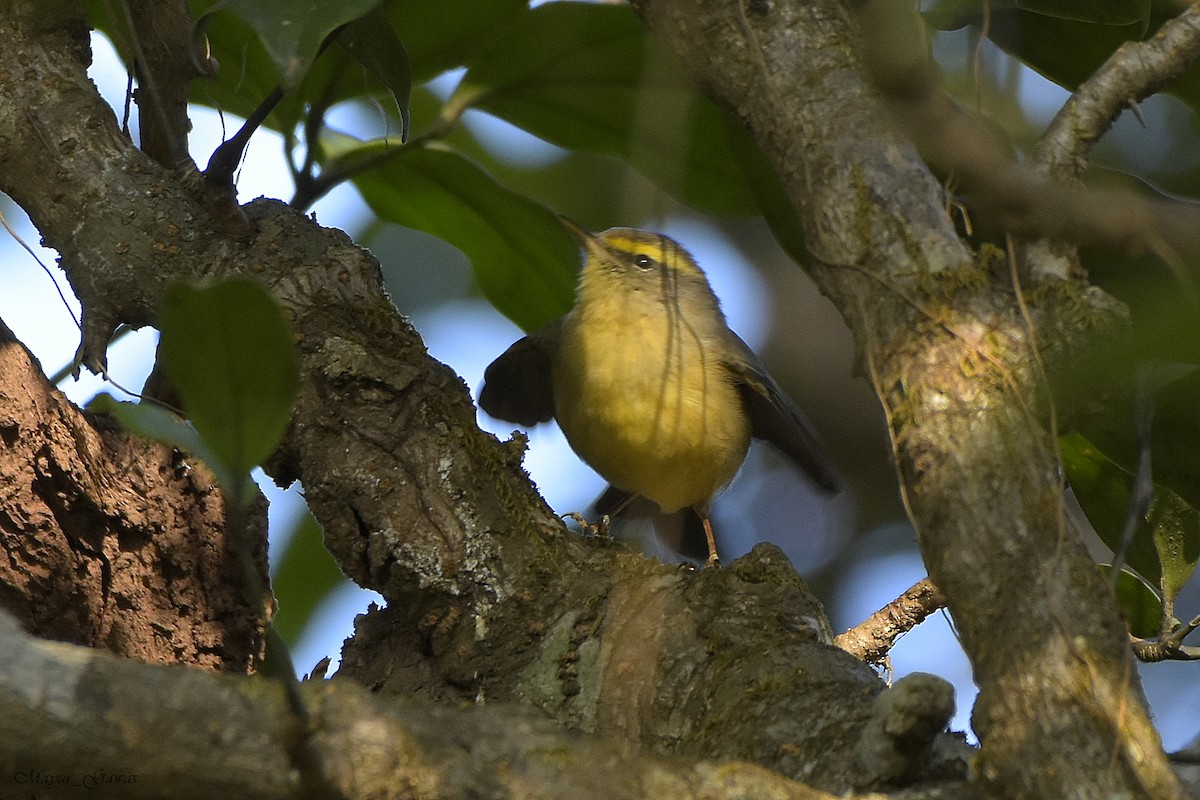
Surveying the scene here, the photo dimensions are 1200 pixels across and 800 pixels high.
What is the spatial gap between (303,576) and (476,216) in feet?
4.02

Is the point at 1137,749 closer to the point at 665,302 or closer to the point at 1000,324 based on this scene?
the point at 1000,324

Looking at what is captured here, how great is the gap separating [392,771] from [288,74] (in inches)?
44.2

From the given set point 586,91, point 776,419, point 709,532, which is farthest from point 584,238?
point 709,532

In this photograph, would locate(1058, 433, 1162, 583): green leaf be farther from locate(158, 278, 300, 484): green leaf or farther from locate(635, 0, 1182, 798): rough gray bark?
locate(158, 278, 300, 484): green leaf

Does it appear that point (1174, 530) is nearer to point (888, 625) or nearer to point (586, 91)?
point (888, 625)

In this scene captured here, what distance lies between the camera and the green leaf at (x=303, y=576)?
372 centimetres

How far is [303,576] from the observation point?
379 cm

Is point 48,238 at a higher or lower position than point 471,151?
lower

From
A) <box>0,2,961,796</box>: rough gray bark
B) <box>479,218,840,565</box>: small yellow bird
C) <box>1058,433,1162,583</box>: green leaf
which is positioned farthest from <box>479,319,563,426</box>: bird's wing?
<box>1058,433,1162,583</box>: green leaf

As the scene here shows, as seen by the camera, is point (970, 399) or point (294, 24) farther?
point (294, 24)

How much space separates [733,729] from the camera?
2.10 m


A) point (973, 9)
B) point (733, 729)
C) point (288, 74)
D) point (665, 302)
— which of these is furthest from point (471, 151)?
point (733, 729)

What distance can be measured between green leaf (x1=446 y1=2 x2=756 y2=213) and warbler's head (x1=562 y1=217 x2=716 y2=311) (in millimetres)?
469

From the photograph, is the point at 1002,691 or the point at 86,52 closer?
the point at 1002,691
